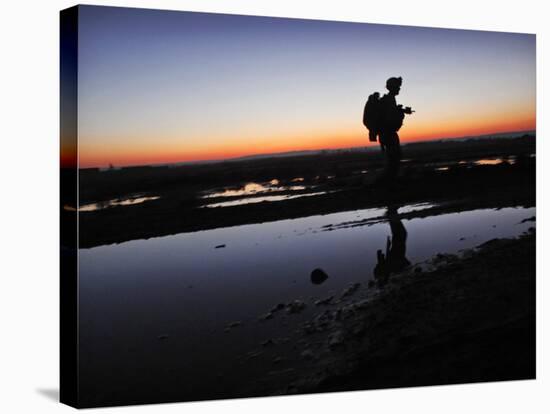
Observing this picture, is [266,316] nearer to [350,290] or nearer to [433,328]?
[350,290]

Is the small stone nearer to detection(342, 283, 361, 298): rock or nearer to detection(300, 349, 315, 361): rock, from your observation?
detection(300, 349, 315, 361): rock

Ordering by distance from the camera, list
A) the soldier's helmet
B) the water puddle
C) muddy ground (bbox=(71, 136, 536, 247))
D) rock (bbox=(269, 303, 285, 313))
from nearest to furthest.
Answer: the water puddle, muddy ground (bbox=(71, 136, 536, 247)), rock (bbox=(269, 303, 285, 313)), the soldier's helmet

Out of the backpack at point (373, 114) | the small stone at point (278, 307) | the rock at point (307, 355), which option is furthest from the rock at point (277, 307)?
the backpack at point (373, 114)

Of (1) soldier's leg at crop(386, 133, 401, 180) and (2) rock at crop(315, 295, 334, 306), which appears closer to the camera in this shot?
(2) rock at crop(315, 295, 334, 306)

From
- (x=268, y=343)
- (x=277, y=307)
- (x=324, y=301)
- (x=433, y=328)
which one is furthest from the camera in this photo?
(x=433, y=328)

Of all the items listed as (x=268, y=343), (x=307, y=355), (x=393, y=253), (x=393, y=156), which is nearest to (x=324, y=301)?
(x=307, y=355)

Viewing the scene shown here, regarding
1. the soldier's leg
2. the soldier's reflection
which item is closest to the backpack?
the soldier's leg
